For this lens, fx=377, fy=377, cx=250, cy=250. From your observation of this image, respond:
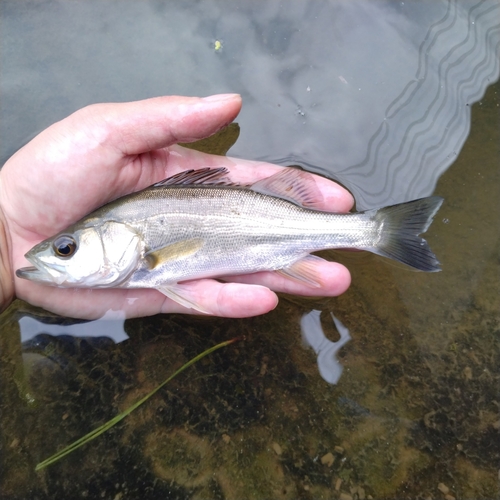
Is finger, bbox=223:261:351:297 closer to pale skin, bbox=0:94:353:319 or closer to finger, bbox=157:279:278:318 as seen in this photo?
pale skin, bbox=0:94:353:319

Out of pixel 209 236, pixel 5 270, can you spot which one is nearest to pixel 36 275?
pixel 5 270

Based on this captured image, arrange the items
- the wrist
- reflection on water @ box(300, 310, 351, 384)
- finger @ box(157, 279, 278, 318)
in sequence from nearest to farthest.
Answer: finger @ box(157, 279, 278, 318)
the wrist
reflection on water @ box(300, 310, 351, 384)

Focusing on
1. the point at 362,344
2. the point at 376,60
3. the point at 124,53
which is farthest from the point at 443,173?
the point at 124,53

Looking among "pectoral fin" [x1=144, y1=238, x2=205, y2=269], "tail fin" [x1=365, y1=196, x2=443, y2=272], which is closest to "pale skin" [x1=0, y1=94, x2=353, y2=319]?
"pectoral fin" [x1=144, y1=238, x2=205, y2=269]

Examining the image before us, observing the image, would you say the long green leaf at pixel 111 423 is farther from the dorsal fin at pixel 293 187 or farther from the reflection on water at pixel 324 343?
the dorsal fin at pixel 293 187

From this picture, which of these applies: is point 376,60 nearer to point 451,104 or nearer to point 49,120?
point 451,104

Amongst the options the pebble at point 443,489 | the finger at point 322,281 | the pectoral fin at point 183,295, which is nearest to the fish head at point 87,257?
the pectoral fin at point 183,295
